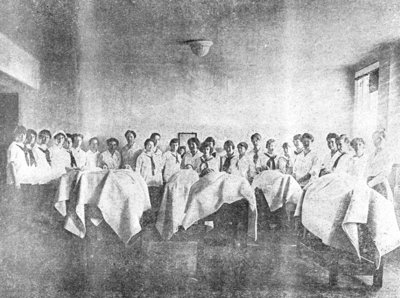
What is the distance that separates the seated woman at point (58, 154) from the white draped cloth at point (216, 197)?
2.59 ft

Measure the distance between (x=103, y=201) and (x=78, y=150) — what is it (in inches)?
14.4

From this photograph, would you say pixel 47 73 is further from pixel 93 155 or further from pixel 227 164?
pixel 227 164

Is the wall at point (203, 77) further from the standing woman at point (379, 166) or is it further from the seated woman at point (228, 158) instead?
the standing woman at point (379, 166)

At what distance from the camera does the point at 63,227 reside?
2094 mm

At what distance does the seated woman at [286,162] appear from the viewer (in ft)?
8.04

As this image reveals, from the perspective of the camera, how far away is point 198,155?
8.59 ft

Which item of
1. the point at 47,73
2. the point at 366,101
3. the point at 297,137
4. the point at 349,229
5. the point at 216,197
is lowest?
the point at 349,229

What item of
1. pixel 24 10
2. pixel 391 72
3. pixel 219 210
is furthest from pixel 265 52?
pixel 24 10

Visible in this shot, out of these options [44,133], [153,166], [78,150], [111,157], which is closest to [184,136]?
[153,166]

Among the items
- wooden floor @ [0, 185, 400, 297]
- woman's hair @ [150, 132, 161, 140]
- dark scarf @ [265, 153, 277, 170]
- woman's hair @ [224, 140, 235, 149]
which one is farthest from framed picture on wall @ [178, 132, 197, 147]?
wooden floor @ [0, 185, 400, 297]

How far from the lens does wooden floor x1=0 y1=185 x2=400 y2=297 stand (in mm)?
1948

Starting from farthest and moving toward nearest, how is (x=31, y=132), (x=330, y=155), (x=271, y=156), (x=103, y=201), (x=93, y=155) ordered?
(x=271, y=156)
(x=330, y=155)
(x=93, y=155)
(x=31, y=132)
(x=103, y=201)

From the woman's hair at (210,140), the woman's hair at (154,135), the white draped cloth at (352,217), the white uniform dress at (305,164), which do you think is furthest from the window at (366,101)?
the woman's hair at (154,135)

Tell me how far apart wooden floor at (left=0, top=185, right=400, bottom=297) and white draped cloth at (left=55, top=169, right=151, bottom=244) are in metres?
0.06
